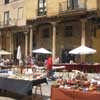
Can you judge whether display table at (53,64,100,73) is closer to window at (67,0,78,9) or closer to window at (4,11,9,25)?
window at (67,0,78,9)

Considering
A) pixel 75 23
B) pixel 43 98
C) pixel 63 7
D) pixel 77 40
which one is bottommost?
pixel 43 98

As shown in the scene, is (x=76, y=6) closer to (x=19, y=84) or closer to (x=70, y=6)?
(x=70, y=6)

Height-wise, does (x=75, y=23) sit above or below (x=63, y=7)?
below

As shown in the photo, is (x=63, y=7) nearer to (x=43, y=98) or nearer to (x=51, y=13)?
(x=51, y=13)

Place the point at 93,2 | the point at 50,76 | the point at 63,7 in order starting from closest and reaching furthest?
1. the point at 50,76
2. the point at 93,2
3. the point at 63,7

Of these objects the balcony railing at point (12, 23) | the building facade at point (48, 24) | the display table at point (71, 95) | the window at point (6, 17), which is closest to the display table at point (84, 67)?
the building facade at point (48, 24)

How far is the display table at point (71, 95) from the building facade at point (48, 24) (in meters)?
15.8

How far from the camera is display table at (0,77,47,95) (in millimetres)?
9586

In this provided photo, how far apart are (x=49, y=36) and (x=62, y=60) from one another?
4.05 m

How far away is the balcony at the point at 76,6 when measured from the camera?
2433cm

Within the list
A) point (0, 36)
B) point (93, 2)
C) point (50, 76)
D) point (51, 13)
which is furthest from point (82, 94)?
point (0, 36)

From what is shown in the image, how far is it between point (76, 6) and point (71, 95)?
60.7 ft

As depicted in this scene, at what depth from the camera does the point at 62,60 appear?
26422 millimetres

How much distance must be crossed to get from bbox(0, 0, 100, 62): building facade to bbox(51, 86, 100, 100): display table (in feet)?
51.8
